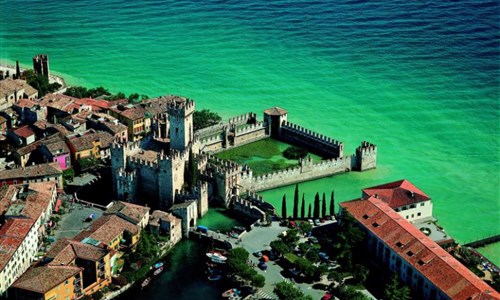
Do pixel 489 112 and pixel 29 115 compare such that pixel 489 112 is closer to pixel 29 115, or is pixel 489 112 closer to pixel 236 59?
pixel 236 59

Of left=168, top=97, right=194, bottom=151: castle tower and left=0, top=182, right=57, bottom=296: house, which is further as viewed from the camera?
left=168, top=97, right=194, bottom=151: castle tower

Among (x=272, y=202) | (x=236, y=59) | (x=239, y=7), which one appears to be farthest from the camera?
(x=239, y=7)

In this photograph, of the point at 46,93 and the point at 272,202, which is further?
the point at 46,93

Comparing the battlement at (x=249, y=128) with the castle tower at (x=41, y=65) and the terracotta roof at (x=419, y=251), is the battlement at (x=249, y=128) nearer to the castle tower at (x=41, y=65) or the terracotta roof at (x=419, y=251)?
the terracotta roof at (x=419, y=251)

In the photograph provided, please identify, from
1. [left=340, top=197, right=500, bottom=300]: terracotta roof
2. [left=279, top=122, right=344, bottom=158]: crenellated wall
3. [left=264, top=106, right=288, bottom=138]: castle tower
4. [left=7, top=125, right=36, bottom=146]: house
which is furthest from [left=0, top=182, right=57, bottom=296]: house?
[left=279, top=122, right=344, bottom=158]: crenellated wall

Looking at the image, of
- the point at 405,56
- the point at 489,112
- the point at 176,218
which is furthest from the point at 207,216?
the point at 405,56

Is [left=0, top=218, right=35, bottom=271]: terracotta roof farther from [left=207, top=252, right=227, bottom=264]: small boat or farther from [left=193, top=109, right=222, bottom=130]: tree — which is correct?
[left=193, top=109, right=222, bottom=130]: tree

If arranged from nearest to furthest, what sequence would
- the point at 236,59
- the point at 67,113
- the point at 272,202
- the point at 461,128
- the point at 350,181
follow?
the point at 272,202 < the point at 350,181 < the point at 67,113 < the point at 461,128 < the point at 236,59
